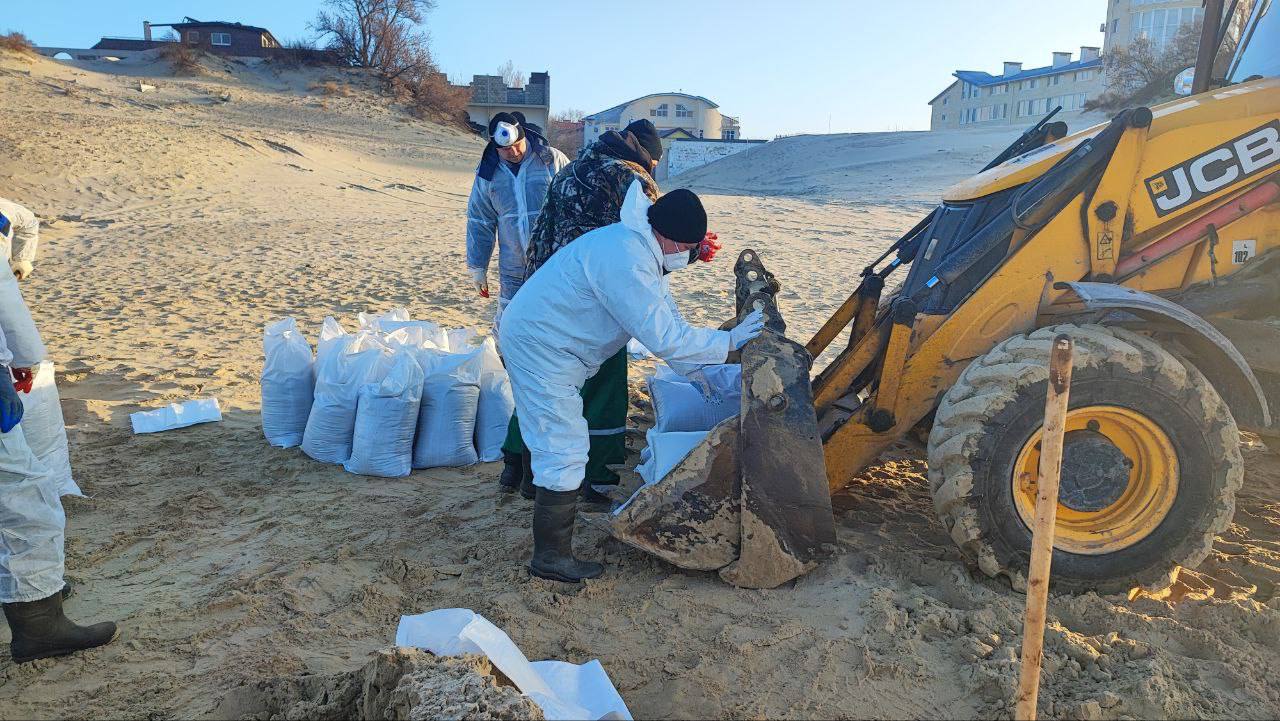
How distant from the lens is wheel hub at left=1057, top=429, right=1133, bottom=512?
3316 millimetres

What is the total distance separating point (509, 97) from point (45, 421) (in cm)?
4048

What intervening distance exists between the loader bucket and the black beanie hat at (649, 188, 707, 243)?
50 cm

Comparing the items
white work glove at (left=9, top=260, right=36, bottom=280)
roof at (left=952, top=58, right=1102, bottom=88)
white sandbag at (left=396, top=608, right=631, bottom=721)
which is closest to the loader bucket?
white sandbag at (left=396, top=608, right=631, bottom=721)

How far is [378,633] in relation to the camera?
3.18m

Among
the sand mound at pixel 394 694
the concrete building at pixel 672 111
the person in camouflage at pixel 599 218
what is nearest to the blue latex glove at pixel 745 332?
the person in camouflage at pixel 599 218

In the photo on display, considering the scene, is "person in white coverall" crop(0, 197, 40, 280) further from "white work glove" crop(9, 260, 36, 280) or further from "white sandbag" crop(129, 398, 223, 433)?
"white sandbag" crop(129, 398, 223, 433)

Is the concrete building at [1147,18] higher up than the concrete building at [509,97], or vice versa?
the concrete building at [1147,18]

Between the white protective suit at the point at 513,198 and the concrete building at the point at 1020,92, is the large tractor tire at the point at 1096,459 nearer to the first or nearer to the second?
the white protective suit at the point at 513,198

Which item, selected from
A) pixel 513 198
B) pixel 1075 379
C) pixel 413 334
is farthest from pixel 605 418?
pixel 1075 379

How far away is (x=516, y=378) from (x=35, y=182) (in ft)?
45.8

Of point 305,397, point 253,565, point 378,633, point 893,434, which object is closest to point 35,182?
point 305,397

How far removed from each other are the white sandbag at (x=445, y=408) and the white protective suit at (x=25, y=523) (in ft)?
6.46

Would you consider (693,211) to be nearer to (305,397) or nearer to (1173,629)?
(1173,629)

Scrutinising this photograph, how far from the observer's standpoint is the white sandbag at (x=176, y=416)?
5.32 metres
